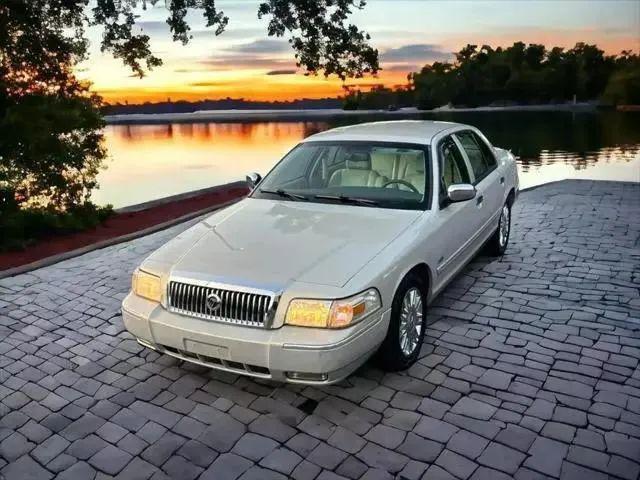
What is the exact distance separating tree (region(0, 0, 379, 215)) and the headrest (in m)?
8.14

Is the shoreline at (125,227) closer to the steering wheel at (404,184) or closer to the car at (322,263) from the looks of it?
the car at (322,263)

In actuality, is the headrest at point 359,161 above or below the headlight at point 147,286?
above

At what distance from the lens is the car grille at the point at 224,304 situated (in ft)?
12.0

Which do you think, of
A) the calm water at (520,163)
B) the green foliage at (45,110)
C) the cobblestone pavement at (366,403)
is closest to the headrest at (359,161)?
the cobblestone pavement at (366,403)

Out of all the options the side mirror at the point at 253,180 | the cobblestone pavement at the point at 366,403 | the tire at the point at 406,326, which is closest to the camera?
the cobblestone pavement at the point at 366,403

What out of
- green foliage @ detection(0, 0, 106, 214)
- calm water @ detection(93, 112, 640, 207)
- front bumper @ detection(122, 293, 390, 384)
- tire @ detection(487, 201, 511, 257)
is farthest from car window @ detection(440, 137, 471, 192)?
calm water @ detection(93, 112, 640, 207)

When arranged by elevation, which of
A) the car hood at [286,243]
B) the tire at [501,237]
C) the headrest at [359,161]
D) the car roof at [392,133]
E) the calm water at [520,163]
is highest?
the car roof at [392,133]

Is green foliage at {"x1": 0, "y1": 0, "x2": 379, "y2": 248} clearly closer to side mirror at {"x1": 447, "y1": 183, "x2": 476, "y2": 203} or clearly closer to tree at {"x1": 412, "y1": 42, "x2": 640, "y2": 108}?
side mirror at {"x1": 447, "y1": 183, "x2": 476, "y2": 203}

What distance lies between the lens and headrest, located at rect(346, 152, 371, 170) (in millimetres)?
5359

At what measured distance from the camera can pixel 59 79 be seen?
12047 mm

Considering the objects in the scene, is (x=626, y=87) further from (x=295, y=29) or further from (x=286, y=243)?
(x=286, y=243)

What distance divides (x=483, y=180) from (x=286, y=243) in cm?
291

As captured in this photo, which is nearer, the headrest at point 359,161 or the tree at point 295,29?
the headrest at point 359,161

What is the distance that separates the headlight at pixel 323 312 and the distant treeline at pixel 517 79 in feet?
388
